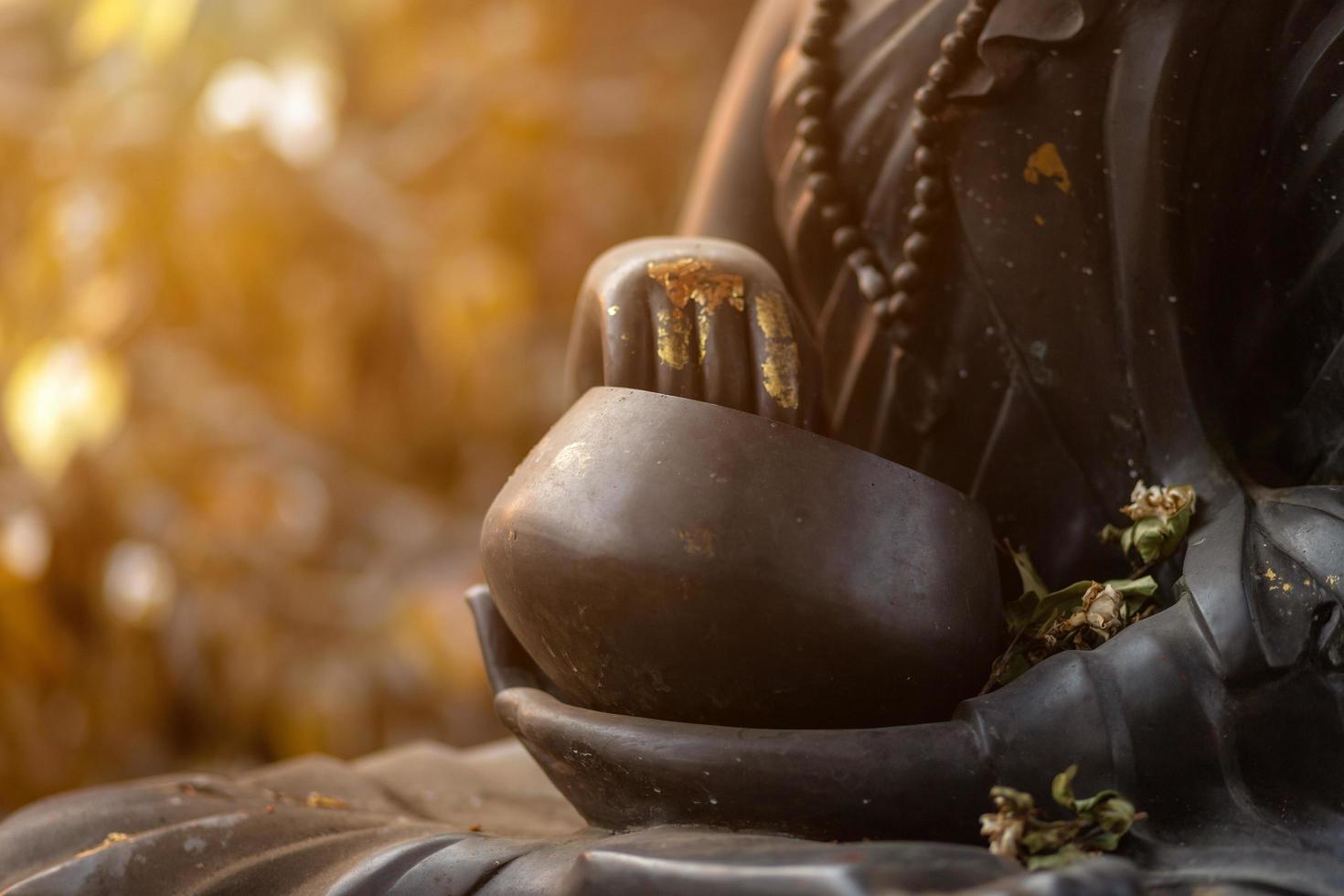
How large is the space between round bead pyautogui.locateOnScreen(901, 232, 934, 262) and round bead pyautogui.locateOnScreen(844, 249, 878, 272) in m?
0.03

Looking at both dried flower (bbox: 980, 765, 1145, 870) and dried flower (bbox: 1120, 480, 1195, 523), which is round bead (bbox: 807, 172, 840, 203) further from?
dried flower (bbox: 980, 765, 1145, 870)

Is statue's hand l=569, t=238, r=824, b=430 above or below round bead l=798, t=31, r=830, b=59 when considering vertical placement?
below

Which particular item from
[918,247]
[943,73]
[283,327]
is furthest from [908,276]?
[283,327]

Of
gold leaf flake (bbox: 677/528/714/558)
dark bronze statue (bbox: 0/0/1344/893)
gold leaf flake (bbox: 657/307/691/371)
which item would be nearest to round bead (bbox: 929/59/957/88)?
dark bronze statue (bbox: 0/0/1344/893)

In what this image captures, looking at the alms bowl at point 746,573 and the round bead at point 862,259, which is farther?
the round bead at point 862,259

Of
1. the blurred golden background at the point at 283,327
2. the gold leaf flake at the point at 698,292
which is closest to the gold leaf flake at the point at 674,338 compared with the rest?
the gold leaf flake at the point at 698,292

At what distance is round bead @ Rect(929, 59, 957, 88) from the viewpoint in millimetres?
744

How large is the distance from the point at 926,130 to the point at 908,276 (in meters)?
0.09

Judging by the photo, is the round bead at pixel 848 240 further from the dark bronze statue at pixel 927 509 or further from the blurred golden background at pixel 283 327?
the blurred golden background at pixel 283 327

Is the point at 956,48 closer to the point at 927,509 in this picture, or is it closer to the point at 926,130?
the point at 926,130

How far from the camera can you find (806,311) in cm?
95

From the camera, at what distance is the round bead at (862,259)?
82 cm

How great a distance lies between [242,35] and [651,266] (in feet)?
8.11

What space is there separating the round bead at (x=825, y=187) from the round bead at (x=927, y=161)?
68 mm
